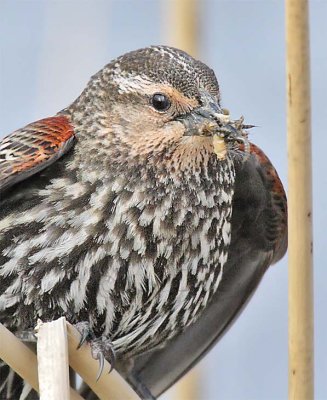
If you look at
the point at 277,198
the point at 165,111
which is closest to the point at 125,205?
the point at 165,111

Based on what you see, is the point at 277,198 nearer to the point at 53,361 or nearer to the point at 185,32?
the point at 185,32

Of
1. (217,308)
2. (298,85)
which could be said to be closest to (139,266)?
(217,308)

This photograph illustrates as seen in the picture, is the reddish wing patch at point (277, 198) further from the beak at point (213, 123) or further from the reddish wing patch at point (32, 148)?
the reddish wing patch at point (32, 148)

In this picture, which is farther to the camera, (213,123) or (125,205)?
(125,205)

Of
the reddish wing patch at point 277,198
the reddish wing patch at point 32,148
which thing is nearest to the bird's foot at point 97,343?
the reddish wing patch at point 32,148

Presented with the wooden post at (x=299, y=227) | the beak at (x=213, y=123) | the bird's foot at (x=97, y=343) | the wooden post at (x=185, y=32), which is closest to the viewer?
the wooden post at (x=299, y=227)

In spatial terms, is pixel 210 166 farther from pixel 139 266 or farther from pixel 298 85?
pixel 298 85

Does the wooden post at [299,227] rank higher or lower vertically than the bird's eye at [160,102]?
lower

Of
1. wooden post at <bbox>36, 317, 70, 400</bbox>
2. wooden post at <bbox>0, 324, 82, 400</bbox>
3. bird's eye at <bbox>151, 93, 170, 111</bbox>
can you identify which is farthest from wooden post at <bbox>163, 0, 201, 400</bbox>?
wooden post at <bbox>36, 317, 70, 400</bbox>
